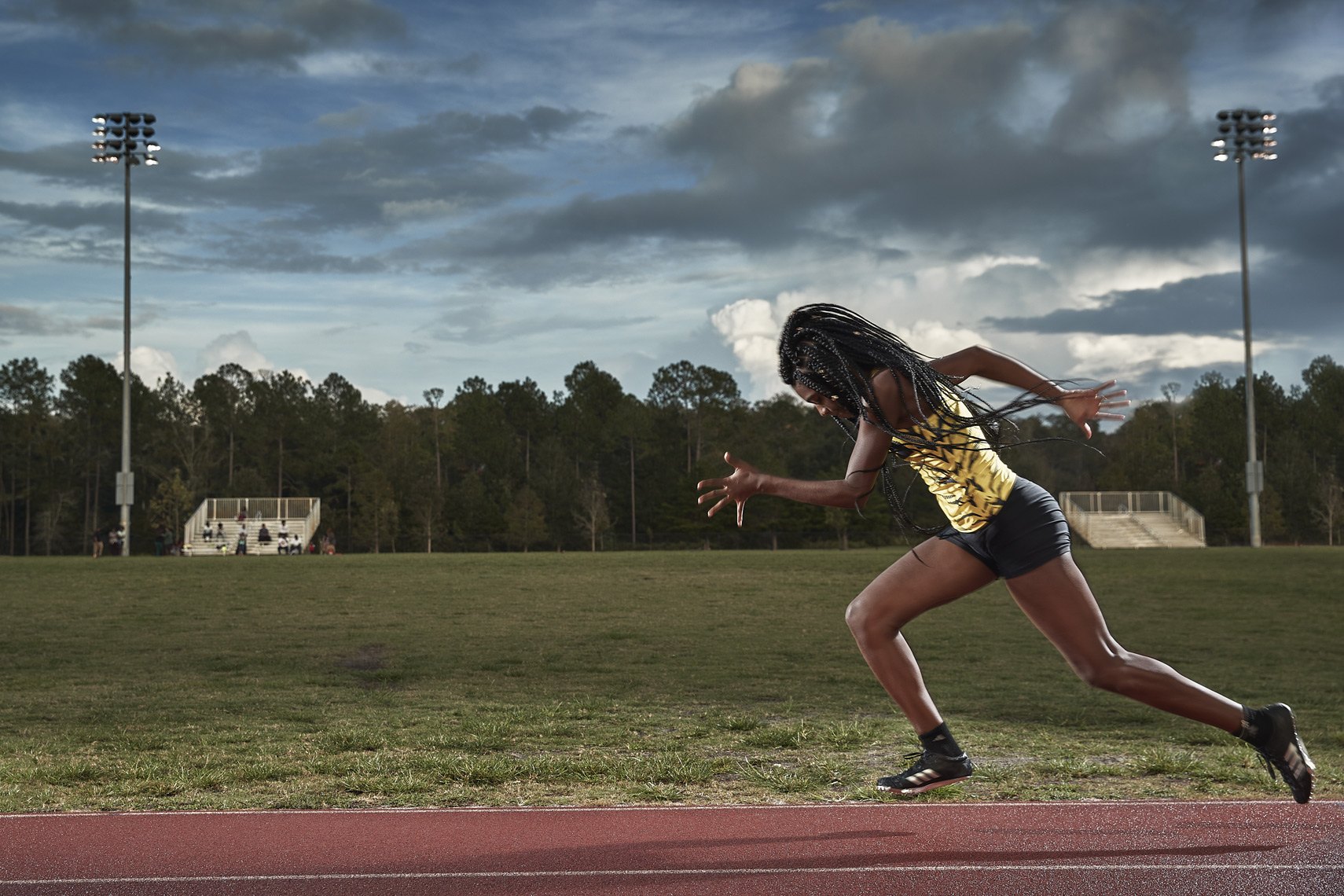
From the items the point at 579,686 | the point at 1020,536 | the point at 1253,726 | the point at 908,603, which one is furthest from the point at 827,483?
the point at 579,686

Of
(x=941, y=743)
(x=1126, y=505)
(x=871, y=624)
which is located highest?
(x=1126, y=505)

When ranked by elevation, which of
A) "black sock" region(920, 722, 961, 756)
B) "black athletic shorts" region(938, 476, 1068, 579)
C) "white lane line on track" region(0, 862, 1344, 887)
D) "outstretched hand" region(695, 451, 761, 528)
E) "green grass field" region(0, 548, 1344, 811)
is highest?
"outstretched hand" region(695, 451, 761, 528)

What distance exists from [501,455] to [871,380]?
9089cm

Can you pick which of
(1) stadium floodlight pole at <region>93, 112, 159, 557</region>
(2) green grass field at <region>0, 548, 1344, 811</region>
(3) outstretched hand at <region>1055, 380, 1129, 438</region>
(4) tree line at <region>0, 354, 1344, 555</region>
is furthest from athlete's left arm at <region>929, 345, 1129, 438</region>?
(4) tree line at <region>0, 354, 1344, 555</region>

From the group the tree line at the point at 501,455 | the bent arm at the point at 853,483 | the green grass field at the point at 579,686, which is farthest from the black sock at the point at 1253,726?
the tree line at the point at 501,455

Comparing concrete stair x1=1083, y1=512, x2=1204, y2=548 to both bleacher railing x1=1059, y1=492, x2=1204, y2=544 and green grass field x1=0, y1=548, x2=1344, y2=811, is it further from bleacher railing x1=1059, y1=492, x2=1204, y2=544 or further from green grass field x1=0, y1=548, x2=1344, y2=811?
green grass field x1=0, y1=548, x2=1344, y2=811

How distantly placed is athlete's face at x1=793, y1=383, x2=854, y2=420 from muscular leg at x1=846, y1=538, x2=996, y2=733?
29.5 inches

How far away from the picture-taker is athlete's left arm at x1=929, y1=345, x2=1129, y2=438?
226 inches

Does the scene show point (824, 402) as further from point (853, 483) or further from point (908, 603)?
point (908, 603)

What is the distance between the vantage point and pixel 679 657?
17953mm

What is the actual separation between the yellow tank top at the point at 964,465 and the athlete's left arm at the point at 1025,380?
6.3 inches

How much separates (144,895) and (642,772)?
137 inches

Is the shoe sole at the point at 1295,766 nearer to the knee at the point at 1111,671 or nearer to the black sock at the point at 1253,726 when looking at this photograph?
the black sock at the point at 1253,726

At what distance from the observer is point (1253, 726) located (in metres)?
5.57
